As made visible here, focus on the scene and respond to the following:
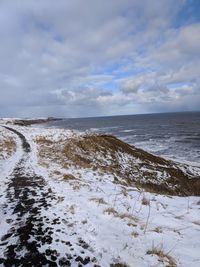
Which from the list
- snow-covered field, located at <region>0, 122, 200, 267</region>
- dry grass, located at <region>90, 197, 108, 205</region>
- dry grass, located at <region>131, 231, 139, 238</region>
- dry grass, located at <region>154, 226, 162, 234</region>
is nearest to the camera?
snow-covered field, located at <region>0, 122, 200, 267</region>

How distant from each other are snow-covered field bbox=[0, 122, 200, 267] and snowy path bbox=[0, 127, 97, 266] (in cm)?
16

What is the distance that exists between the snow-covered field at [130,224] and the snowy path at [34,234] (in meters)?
0.16

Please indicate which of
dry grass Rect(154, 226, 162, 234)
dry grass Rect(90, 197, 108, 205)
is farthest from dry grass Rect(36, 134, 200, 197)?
dry grass Rect(154, 226, 162, 234)

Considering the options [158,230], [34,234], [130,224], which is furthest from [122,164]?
[34,234]

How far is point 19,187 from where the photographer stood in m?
8.67

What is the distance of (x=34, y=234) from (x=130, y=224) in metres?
2.55

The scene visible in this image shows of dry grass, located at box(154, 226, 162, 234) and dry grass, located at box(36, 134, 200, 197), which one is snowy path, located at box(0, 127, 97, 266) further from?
dry grass, located at box(36, 134, 200, 197)

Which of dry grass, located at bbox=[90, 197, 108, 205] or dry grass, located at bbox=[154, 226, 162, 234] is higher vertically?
dry grass, located at bbox=[154, 226, 162, 234]

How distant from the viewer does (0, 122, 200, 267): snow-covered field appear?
14.1 ft

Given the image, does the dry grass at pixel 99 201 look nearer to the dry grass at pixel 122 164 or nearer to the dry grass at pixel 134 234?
the dry grass at pixel 134 234

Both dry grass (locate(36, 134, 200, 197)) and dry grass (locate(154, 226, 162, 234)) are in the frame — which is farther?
dry grass (locate(36, 134, 200, 197))

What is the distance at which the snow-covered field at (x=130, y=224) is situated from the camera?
4301 millimetres

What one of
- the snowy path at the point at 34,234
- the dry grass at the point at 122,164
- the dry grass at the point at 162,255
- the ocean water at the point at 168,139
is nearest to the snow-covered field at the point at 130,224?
the dry grass at the point at 162,255

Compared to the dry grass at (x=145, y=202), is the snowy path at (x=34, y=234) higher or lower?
higher
